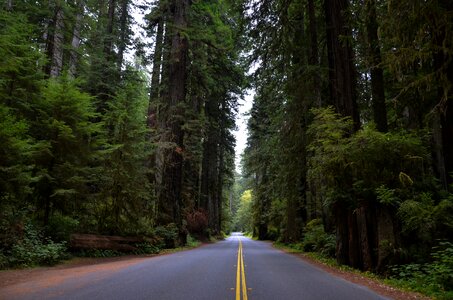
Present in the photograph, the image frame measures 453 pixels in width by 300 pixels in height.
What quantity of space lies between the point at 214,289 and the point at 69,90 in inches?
387

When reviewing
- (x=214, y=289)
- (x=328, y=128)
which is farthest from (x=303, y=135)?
(x=214, y=289)

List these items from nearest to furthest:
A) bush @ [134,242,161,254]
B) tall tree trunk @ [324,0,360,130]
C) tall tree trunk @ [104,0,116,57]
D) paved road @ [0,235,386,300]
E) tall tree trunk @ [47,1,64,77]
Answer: paved road @ [0,235,386,300]
tall tree trunk @ [324,0,360,130]
bush @ [134,242,161,254]
tall tree trunk @ [47,1,64,77]
tall tree trunk @ [104,0,116,57]

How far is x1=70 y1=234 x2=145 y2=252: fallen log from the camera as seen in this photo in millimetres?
13898

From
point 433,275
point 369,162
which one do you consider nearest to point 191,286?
point 433,275

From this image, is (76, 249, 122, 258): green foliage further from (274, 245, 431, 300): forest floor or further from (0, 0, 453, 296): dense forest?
(274, 245, 431, 300): forest floor

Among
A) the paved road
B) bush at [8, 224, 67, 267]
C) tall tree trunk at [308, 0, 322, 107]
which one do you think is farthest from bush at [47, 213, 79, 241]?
tall tree trunk at [308, 0, 322, 107]

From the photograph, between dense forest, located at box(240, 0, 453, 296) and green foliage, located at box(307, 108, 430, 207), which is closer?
dense forest, located at box(240, 0, 453, 296)

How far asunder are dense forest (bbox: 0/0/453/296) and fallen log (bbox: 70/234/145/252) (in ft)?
1.25

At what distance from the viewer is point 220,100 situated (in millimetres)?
34844

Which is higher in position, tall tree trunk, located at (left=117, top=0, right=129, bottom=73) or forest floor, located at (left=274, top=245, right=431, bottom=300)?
tall tree trunk, located at (left=117, top=0, right=129, bottom=73)

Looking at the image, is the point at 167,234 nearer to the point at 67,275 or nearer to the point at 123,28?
the point at 67,275

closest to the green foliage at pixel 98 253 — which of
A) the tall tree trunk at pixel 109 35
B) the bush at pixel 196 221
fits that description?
the tall tree trunk at pixel 109 35

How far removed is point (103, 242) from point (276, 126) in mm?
11819

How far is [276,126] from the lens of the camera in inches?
861
